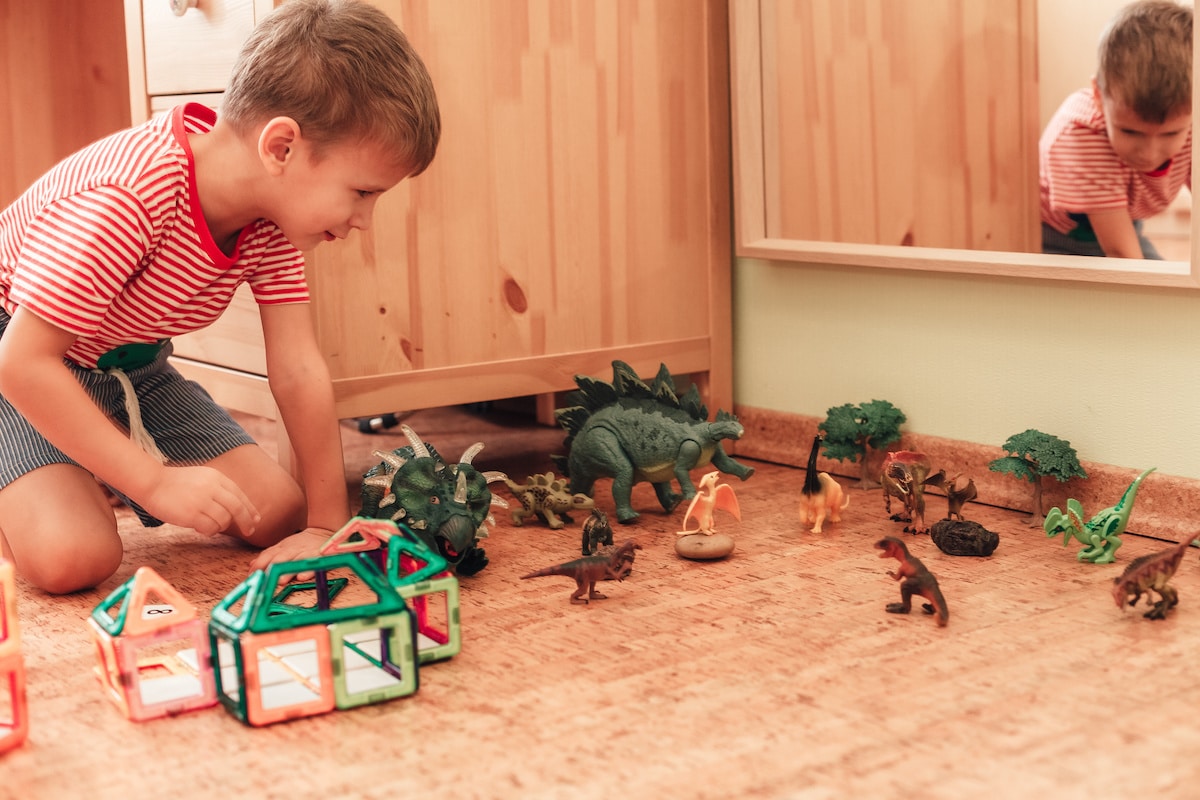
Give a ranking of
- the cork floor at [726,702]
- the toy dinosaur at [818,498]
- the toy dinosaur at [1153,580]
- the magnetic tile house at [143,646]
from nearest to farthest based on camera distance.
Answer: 1. the cork floor at [726,702]
2. the magnetic tile house at [143,646]
3. the toy dinosaur at [1153,580]
4. the toy dinosaur at [818,498]

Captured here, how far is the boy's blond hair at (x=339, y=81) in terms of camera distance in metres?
1.10

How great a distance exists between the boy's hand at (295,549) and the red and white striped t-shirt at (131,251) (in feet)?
0.79

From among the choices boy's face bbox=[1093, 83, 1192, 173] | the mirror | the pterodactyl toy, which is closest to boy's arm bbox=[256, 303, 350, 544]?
the pterodactyl toy

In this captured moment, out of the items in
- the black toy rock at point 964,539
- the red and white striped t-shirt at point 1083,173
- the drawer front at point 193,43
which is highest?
the drawer front at point 193,43

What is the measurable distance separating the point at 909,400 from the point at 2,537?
99 cm

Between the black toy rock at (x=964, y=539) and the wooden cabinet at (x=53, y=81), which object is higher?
the wooden cabinet at (x=53, y=81)

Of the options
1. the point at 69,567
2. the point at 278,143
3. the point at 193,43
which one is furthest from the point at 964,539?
the point at 193,43

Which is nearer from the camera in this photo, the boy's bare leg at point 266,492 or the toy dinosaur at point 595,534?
the toy dinosaur at point 595,534

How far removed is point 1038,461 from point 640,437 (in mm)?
407

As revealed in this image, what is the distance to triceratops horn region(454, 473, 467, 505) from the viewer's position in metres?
1.18

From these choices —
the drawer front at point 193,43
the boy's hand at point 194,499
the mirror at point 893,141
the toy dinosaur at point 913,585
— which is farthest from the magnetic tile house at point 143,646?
the mirror at point 893,141

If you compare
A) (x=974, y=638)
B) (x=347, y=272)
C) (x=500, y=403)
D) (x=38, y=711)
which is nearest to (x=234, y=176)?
(x=347, y=272)

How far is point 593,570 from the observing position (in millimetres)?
1093

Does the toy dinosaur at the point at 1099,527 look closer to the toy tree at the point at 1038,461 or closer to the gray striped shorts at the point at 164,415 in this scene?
the toy tree at the point at 1038,461
